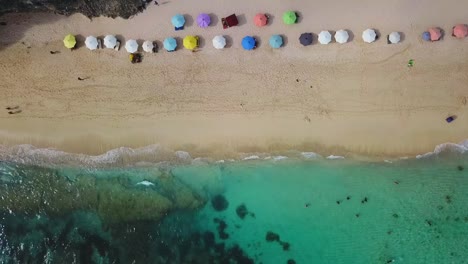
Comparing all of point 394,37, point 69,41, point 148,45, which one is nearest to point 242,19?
point 148,45

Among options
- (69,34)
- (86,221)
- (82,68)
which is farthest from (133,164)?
(69,34)

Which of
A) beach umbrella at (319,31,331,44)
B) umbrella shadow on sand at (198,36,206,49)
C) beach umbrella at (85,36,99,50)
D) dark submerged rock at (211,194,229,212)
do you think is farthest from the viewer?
dark submerged rock at (211,194,229,212)

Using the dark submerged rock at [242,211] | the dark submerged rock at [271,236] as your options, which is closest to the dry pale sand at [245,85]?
the dark submerged rock at [242,211]

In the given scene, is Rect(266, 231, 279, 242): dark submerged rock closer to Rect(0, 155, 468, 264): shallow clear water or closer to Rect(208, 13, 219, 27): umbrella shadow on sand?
Rect(0, 155, 468, 264): shallow clear water

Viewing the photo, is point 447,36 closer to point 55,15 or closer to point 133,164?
point 133,164

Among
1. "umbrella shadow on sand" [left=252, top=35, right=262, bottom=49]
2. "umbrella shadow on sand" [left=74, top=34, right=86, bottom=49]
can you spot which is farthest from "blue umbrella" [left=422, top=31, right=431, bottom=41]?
"umbrella shadow on sand" [left=74, top=34, right=86, bottom=49]

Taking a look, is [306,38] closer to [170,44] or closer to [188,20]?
[188,20]
